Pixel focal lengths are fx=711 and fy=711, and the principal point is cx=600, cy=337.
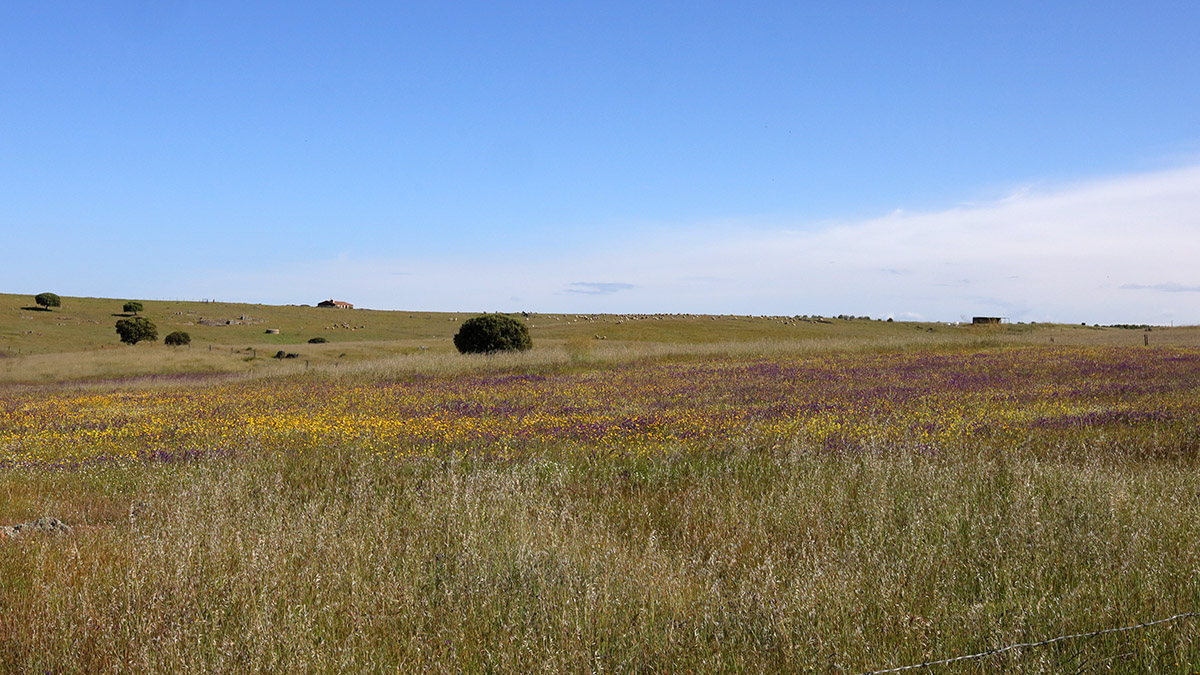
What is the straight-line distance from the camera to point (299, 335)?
270 feet

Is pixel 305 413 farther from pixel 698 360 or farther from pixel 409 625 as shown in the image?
pixel 698 360

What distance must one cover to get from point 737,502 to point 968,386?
1446cm

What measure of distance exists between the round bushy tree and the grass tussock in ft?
Answer: 115

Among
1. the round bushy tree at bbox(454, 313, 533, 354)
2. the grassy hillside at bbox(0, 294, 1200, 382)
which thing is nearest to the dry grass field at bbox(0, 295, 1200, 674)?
the grassy hillside at bbox(0, 294, 1200, 382)

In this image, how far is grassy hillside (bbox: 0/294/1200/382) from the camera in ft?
143

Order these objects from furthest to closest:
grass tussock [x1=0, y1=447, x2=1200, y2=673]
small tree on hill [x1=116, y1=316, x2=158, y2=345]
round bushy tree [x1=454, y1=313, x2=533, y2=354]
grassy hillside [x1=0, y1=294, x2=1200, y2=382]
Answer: small tree on hill [x1=116, y1=316, x2=158, y2=345]
grassy hillside [x1=0, y1=294, x2=1200, y2=382]
round bushy tree [x1=454, y1=313, x2=533, y2=354]
grass tussock [x1=0, y1=447, x2=1200, y2=673]

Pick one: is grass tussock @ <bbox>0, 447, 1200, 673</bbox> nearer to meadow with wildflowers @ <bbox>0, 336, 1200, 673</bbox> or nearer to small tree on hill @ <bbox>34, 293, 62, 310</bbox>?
meadow with wildflowers @ <bbox>0, 336, 1200, 673</bbox>

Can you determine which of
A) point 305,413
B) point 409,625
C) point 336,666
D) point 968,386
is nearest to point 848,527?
point 409,625

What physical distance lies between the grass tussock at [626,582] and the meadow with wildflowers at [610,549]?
0.09 ft

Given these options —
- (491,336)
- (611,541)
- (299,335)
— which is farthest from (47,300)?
(611,541)

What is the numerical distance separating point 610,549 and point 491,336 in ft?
123

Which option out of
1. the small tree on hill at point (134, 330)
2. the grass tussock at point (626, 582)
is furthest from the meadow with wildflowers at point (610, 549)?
the small tree on hill at point (134, 330)

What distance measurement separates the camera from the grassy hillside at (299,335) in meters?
43.7

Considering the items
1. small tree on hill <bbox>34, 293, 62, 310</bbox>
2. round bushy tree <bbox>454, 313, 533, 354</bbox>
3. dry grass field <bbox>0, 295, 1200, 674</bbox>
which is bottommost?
dry grass field <bbox>0, 295, 1200, 674</bbox>
